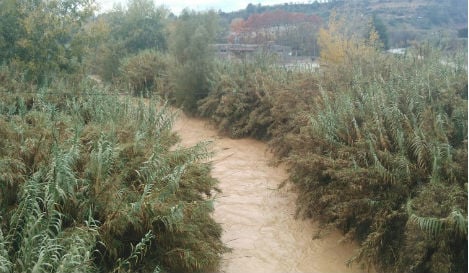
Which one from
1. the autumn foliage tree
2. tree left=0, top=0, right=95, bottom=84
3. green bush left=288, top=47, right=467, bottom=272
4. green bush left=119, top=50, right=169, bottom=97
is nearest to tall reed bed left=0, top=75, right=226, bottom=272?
green bush left=288, top=47, right=467, bottom=272

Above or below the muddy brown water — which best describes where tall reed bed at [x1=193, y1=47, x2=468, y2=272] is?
above

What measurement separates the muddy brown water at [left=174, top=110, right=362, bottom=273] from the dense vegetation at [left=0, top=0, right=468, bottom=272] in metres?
0.27

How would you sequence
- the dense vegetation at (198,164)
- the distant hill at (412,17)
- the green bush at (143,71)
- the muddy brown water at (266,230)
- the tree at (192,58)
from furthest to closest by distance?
the green bush at (143,71) → the distant hill at (412,17) → the tree at (192,58) → the muddy brown water at (266,230) → the dense vegetation at (198,164)

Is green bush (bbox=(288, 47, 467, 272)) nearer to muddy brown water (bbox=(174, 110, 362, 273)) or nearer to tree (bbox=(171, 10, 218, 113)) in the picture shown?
muddy brown water (bbox=(174, 110, 362, 273))

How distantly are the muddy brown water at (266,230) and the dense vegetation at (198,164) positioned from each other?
271mm

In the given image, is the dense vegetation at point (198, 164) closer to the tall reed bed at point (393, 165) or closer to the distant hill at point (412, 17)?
the tall reed bed at point (393, 165)

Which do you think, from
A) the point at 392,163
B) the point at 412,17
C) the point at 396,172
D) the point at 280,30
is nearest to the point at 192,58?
the point at 392,163

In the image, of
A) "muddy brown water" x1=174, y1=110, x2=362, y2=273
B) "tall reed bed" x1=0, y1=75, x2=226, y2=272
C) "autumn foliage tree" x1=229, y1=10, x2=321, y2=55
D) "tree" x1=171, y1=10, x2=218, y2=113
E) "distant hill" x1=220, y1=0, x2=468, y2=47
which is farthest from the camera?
"autumn foliage tree" x1=229, y1=10, x2=321, y2=55

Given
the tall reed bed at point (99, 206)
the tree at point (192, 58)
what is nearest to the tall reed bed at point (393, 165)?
the tall reed bed at point (99, 206)

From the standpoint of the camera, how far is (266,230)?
5668mm

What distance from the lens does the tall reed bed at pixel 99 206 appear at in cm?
337

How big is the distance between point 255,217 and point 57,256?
10.3 ft

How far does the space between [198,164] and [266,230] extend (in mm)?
1202

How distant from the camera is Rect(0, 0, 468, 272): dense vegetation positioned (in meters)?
3.77
